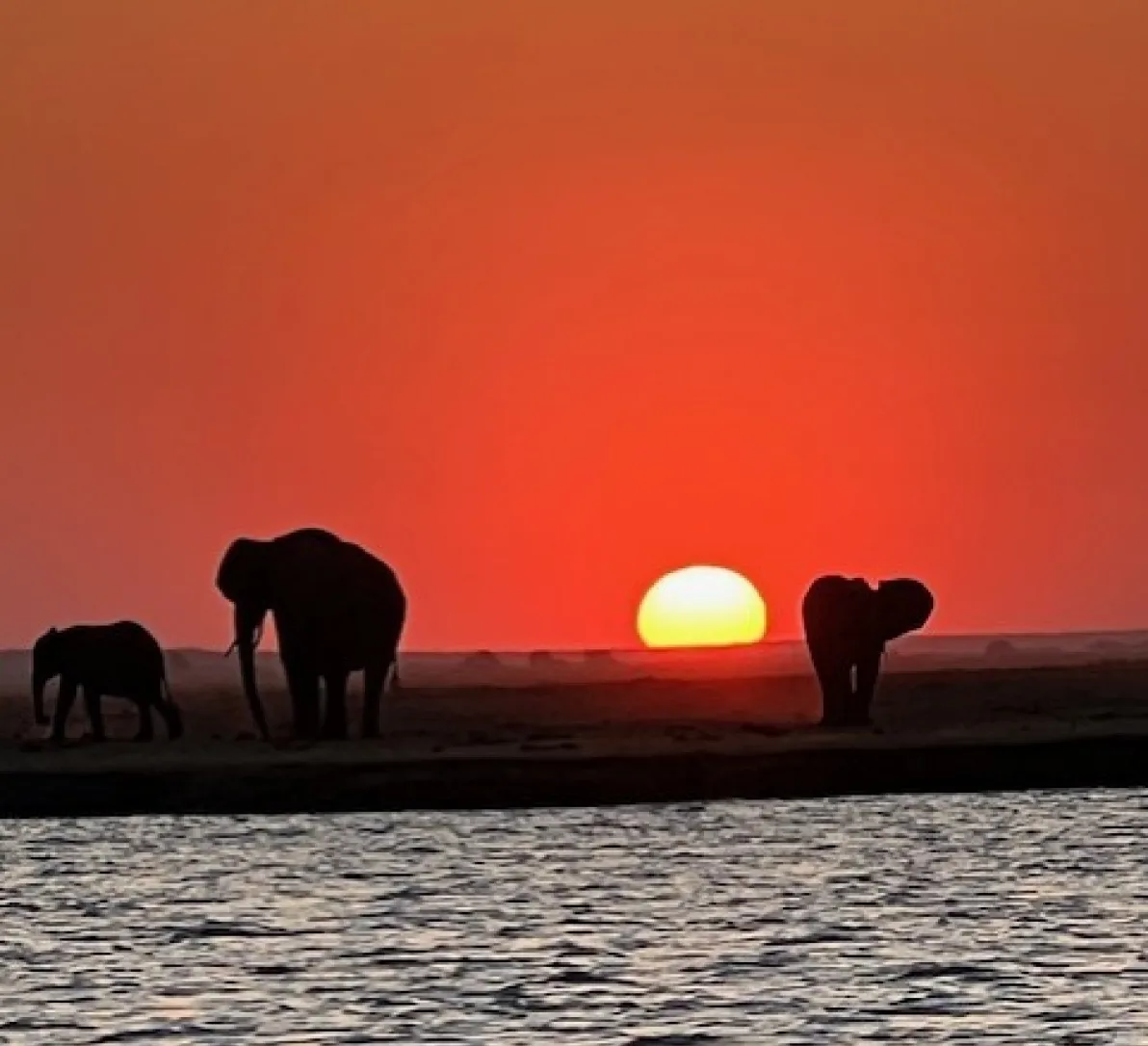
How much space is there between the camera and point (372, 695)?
45.6 m

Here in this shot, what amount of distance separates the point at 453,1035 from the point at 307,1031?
907mm

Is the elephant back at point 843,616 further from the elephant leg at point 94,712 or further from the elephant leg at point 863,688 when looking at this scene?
the elephant leg at point 94,712

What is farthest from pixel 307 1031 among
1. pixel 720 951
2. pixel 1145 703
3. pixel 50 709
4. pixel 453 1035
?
pixel 50 709

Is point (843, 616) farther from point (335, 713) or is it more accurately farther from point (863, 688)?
point (335, 713)

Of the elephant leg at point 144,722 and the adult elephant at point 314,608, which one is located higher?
the adult elephant at point 314,608

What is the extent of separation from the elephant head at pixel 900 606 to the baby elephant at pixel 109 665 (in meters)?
10.6

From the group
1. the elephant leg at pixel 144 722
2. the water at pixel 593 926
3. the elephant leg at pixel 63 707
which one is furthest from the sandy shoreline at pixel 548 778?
the elephant leg at pixel 144 722

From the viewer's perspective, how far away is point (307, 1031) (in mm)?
20922

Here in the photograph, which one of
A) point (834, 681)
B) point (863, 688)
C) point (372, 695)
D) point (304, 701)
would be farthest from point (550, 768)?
point (863, 688)

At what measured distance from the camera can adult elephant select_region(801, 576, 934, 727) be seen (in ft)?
163

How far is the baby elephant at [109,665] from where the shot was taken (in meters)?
46.7

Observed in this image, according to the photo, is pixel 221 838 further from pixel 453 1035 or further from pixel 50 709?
pixel 50 709

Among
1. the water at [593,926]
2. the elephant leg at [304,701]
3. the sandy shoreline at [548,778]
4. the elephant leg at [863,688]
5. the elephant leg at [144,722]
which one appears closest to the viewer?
the water at [593,926]

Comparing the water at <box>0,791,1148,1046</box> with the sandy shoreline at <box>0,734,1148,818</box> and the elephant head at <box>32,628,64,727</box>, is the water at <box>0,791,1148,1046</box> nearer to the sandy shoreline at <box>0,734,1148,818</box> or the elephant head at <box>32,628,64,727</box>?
the sandy shoreline at <box>0,734,1148,818</box>
